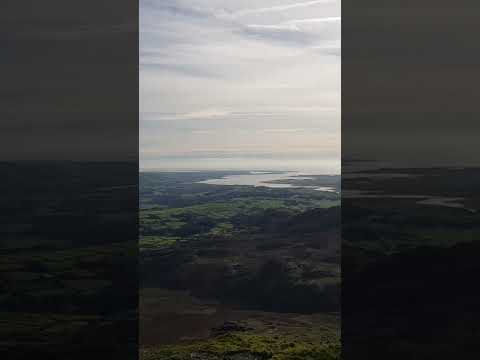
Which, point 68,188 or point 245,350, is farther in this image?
point 245,350

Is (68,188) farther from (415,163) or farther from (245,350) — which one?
(245,350)

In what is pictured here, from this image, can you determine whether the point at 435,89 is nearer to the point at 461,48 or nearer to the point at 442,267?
the point at 461,48

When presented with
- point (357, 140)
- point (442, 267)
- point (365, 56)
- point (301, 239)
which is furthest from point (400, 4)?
point (301, 239)

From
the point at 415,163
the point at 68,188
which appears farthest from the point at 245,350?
the point at 415,163

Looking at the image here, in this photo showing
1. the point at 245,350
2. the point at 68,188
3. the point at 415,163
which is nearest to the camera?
the point at 415,163

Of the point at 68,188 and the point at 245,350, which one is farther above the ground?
the point at 68,188

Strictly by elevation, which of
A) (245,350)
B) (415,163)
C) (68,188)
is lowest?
(245,350)

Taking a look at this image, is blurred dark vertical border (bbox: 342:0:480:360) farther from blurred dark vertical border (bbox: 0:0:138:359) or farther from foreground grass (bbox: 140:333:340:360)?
foreground grass (bbox: 140:333:340:360)

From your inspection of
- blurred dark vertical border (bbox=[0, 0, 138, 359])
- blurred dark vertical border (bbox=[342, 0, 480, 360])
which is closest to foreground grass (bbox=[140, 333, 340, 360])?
blurred dark vertical border (bbox=[0, 0, 138, 359])

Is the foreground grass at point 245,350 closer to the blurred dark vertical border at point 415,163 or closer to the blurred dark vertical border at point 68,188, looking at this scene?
the blurred dark vertical border at point 68,188
